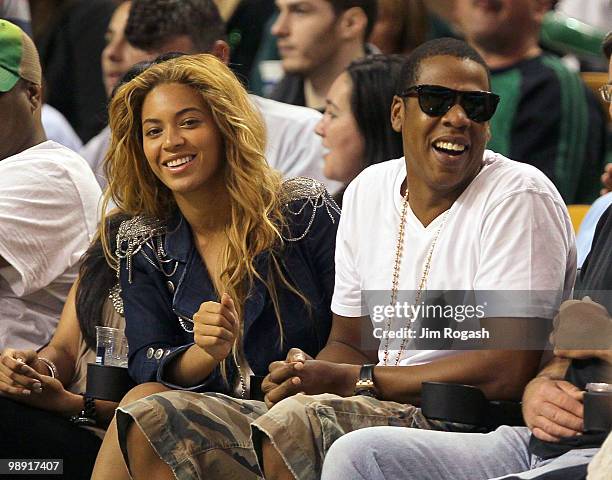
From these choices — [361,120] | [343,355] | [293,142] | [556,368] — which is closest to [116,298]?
[343,355]

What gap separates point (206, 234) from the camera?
3951 millimetres

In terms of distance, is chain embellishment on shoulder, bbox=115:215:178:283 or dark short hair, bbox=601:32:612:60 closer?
dark short hair, bbox=601:32:612:60

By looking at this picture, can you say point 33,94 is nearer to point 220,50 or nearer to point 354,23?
point 220,50

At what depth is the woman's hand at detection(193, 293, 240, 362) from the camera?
346 cm

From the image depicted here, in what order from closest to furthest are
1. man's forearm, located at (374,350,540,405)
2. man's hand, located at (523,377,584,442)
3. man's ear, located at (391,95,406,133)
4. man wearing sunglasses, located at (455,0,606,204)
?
man's hand, located at (523,377,584,442) < man's forearm, located at (374,350,540,405) < man's ear, located at (391,95,406,133) < man wearing sunglasses, located at (455,0,606,204)

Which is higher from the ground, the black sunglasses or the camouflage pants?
the black sunglasses

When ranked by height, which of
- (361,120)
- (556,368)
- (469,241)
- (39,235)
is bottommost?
(556,368)

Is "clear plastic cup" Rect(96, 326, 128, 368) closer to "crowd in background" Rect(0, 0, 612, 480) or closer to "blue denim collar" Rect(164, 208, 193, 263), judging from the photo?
"crowd in background" Rect(0, 0, 612, 480)

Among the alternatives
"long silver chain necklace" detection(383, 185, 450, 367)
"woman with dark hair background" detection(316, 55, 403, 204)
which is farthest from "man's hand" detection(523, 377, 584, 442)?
"woman with dark hair background" detection(316, 55, 403, 204)

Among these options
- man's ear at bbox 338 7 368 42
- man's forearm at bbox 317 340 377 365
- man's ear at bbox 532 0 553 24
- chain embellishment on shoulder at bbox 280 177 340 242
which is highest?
man's ear at bbox 532 0 553 24

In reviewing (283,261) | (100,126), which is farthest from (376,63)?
(100,126)

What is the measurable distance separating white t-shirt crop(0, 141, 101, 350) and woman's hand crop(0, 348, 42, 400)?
277 millimetres

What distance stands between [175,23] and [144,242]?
1419mm

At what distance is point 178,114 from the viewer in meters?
3.89
